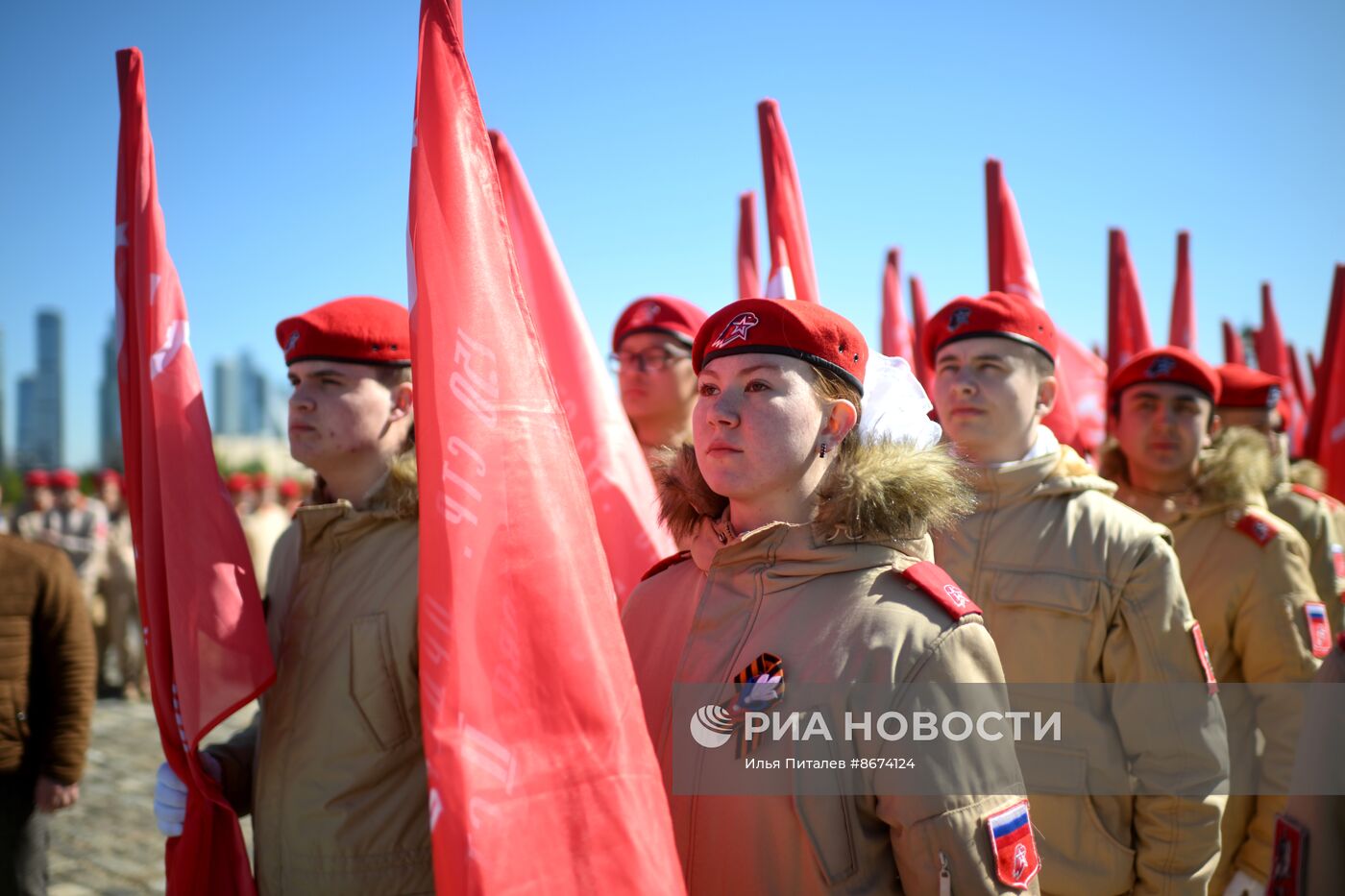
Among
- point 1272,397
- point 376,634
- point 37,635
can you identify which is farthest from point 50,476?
point 1272,397

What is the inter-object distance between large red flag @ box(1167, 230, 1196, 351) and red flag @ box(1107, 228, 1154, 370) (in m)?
0.70

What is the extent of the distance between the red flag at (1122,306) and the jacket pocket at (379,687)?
5.28 metres

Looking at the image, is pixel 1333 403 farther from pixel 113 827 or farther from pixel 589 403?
pixel 113 827

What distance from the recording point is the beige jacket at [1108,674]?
3.03 m

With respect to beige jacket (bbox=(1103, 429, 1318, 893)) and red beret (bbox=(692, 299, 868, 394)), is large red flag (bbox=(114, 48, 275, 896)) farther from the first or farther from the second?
beige jacket (bbox=(1103, 429, 1318, 893))

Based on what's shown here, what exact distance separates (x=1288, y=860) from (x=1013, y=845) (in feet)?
2.25

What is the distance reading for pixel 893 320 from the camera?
6.08 m

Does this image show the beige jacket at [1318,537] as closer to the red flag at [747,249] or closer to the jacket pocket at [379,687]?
the red flag at [747,249]

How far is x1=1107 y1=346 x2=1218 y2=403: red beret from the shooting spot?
477 centimetres

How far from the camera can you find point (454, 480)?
1.85m

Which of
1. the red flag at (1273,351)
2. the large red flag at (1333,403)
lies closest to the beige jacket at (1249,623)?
the large red flag at (1333,403)

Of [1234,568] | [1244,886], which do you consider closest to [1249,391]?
[1234,568]

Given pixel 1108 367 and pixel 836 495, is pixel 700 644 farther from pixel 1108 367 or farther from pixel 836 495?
pixel 1108 367

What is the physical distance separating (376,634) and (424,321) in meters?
1.31
